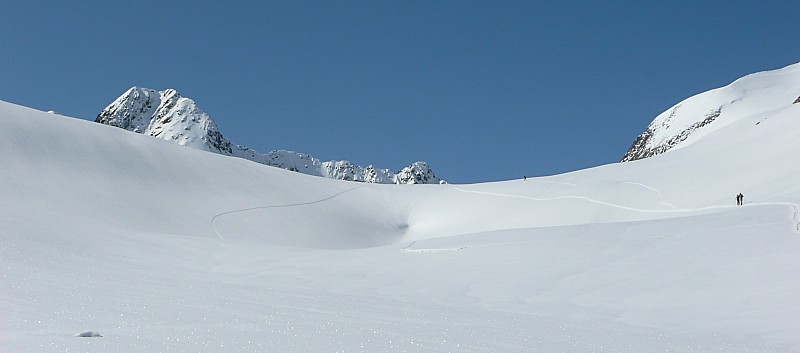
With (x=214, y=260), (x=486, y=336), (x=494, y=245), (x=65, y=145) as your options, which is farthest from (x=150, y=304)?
(x=65, y=145)

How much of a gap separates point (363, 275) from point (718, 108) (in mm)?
119894

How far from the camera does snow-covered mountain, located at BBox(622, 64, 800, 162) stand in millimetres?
106688

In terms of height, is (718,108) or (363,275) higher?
(718,108)

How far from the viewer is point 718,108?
116188mm

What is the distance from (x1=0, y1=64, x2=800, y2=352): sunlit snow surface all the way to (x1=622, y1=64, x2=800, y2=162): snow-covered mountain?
270ft

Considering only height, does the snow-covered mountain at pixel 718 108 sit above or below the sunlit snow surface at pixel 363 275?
above

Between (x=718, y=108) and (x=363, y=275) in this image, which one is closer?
(x=363, y=275)

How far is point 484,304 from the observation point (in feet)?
36.8

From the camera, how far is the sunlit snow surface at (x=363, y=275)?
6.73 m

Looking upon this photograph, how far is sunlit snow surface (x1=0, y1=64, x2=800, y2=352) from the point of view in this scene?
6.73m

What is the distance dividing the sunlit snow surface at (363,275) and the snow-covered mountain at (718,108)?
82.4 metres

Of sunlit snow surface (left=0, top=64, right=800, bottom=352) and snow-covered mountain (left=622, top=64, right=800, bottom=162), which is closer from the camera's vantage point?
sunlit snow surface (left=0, top=64, right=800, bottom=352)

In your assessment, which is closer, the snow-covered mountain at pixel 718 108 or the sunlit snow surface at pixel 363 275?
the sunlit snow surface at pixel 363 275

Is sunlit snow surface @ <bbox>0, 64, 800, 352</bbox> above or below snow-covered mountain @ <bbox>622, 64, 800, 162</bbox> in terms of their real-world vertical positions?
below
